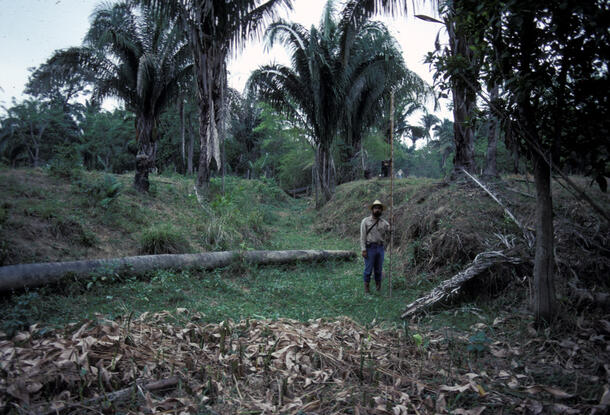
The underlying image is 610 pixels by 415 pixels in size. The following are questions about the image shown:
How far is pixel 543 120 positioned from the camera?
3.26 m

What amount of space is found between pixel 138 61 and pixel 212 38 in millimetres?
3020

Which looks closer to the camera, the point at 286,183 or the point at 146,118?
the point at 146,118

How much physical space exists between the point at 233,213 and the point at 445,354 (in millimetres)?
7153

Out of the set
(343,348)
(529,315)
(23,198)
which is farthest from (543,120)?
(23,198)

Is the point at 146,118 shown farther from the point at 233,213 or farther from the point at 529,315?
the point at 529,315

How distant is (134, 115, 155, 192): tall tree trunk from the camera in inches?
420

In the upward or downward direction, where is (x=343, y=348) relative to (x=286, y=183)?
downward

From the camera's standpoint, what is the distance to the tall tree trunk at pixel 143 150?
10.7 m

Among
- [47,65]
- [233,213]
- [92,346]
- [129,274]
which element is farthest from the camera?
[47,65]

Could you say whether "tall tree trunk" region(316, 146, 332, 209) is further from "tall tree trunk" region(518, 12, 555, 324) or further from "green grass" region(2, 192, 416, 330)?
"tall tree trunk" region(518, 12, 555, 324)

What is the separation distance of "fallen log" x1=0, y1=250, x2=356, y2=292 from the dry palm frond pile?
4.90 feet

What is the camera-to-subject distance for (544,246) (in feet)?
11.8

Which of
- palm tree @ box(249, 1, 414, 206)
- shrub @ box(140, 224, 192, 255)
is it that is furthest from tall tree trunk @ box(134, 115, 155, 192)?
palm tree @ box(249, 1, 414, 206)

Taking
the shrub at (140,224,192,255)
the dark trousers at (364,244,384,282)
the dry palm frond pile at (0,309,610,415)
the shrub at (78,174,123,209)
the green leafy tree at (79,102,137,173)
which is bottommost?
the dry palm frond pile at (0,309,610,415)
